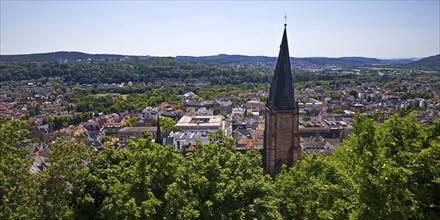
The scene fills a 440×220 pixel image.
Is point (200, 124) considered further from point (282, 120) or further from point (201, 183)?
point (201, 183)

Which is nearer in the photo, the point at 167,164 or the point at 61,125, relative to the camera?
the point at 167,164

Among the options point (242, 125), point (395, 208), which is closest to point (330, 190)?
point (395, 208)

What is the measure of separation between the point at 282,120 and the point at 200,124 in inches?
2000

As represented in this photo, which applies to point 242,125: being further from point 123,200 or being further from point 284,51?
point 123,200

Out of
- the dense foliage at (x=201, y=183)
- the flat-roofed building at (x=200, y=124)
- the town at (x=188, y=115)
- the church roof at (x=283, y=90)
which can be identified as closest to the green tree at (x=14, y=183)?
the dense foliage at (x=201, y=183)

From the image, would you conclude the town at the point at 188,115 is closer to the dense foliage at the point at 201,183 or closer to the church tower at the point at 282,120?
the church tower at the point at 282,120

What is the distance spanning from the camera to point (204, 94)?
468ft

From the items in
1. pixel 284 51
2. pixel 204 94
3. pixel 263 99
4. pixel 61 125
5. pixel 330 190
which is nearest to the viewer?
pixel 330 190

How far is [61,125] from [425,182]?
90.0 m

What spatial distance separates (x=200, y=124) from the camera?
78.9 m

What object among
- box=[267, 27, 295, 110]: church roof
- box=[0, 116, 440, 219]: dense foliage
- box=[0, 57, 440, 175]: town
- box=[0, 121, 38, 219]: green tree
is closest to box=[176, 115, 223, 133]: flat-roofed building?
box=[0, 57, 440, 175]: town

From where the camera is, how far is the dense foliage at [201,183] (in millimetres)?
10070

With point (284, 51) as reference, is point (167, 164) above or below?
below

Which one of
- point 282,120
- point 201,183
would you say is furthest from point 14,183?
point 282,120
